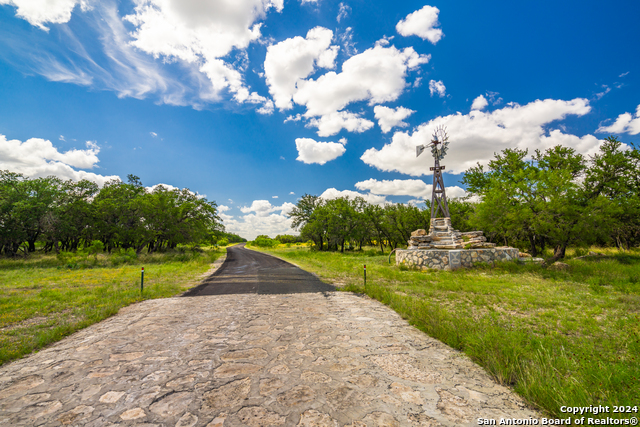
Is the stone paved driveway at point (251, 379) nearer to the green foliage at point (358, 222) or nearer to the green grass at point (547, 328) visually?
the green grass at point (547, 328)

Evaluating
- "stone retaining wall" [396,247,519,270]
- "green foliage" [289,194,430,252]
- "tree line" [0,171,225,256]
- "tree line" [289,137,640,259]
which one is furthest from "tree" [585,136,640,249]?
"tree line" [0,171,225,256]

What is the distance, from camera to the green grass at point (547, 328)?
3.13m

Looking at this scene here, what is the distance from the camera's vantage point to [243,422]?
2.78 meters

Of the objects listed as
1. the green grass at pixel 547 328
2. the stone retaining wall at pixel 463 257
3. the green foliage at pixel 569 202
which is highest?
the green foliage at pixel 569 202

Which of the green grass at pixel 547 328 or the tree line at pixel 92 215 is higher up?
the tree line at pixel 92 215

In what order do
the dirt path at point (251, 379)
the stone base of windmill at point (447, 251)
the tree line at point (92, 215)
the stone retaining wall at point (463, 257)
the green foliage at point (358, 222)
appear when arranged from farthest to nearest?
the green foliage at point (358, 222)
the tree line at point (92, 215)
the stone base of windmill at point (447, 251)
the stone retaining wall at point (463, 257)
the dirt path at point (251, 379)

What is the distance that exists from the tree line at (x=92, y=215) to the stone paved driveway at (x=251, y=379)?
2724 cm

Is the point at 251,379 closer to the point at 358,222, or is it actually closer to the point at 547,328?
the point at 547,328

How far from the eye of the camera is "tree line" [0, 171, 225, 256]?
75.5 ft

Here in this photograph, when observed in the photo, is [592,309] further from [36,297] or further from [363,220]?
[363,220]

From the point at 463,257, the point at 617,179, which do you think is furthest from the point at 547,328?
the point at 617,179

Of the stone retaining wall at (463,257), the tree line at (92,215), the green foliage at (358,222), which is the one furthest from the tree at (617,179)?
the tree line at (92,215)

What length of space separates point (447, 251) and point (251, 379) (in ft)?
51.2

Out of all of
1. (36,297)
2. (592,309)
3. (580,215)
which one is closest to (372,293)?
(592,309)
